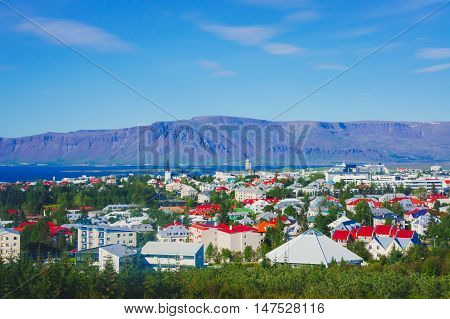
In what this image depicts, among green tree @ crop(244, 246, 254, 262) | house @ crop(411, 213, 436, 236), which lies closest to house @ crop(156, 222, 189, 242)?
green tree @ crop(244, 246, 254, 262)

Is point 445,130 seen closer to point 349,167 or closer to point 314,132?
point 314,132

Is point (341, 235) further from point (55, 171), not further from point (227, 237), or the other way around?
point (55, 171)

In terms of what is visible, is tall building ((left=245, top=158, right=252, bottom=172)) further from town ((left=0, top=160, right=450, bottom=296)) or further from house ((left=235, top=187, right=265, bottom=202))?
town ((left=0, top=160, right=450, bottom=296))

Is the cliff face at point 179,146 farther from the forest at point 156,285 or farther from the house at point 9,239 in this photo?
the forest at point 156,285

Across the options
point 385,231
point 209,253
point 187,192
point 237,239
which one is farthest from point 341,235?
point 187,192

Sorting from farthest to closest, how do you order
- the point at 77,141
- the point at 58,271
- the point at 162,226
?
the point at 77,141 < the point at 162,226 < the point at 58,271
